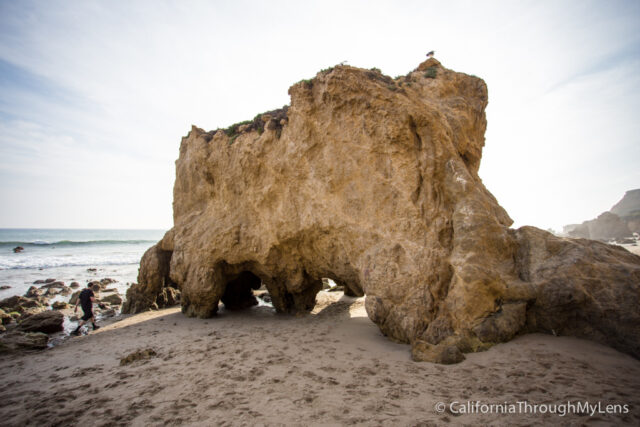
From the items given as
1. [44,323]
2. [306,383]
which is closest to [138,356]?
[306,383]

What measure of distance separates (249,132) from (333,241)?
567cm

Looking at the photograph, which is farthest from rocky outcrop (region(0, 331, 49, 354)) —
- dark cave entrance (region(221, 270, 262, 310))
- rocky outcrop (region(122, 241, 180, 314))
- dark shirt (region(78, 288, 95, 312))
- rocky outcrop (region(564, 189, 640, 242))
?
rocky outcrop (region(564, 189, 640, 242))

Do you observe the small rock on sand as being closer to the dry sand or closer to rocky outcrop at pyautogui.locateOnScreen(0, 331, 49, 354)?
the dry sand

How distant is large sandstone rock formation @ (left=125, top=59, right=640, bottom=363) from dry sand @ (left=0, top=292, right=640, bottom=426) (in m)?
0.64

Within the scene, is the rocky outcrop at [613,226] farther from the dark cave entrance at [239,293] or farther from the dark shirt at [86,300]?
the dark shirt at [86,300]

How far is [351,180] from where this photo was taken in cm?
869

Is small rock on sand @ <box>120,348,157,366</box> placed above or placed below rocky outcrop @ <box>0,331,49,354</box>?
above

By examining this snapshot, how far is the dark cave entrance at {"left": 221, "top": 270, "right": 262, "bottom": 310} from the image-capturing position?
44.4 feet

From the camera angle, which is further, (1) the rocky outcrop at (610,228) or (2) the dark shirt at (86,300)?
(1) the rocky outcrop at (610,228)

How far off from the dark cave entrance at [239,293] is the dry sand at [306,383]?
5565 millimetres

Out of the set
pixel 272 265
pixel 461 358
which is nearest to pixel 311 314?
pixel 272 265

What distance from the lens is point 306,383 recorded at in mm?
5137

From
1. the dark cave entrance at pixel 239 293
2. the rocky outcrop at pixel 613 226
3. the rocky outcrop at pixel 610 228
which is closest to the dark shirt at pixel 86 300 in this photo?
the dark cave entrance at pixel 239 293

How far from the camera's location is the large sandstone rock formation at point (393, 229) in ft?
19.2
